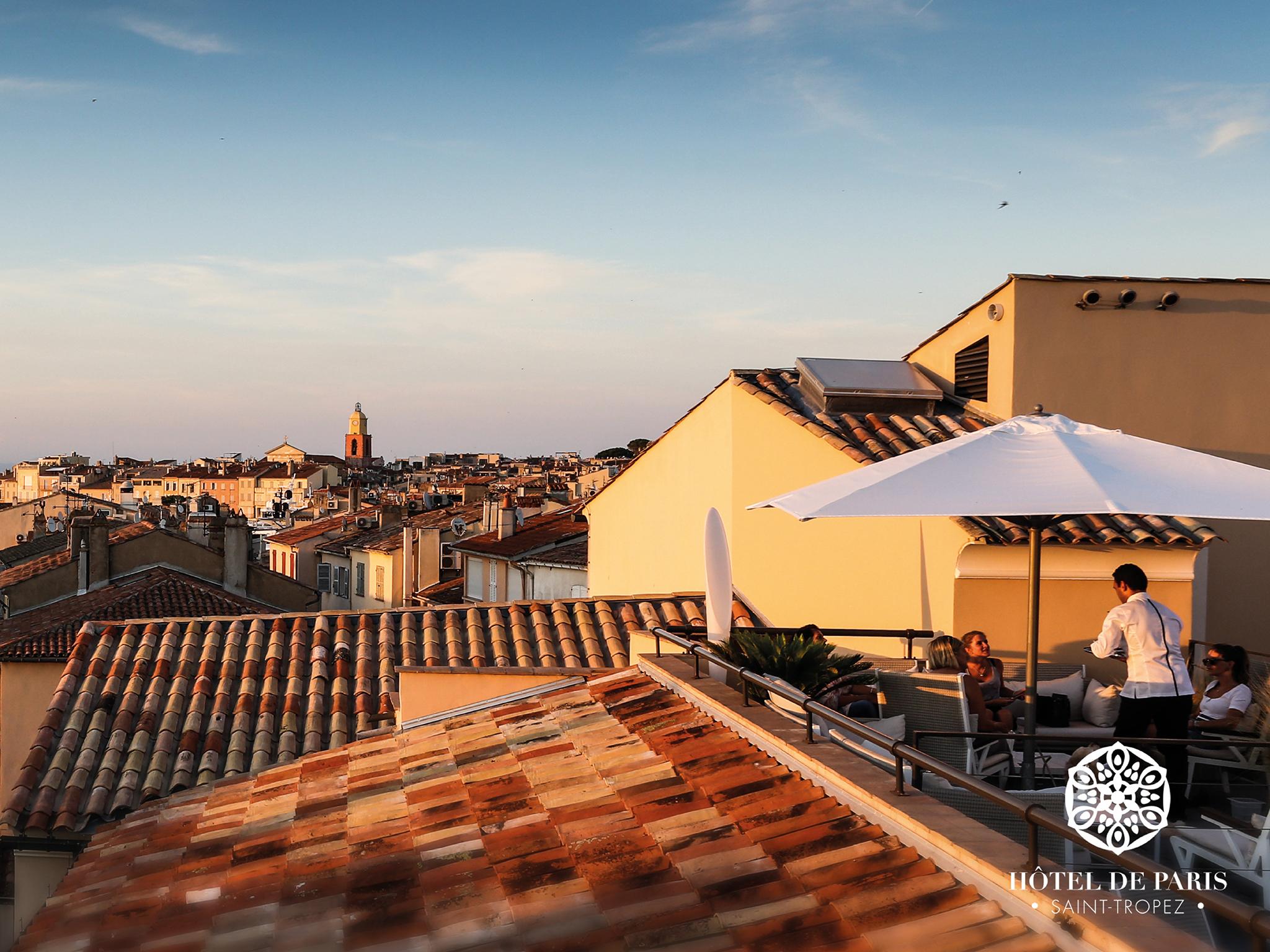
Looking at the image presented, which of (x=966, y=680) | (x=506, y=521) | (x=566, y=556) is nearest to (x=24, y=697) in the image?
(x=966, y=680)

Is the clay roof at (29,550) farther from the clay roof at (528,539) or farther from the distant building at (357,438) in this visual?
the distant building at (357,438)

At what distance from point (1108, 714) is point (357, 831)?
620 cm

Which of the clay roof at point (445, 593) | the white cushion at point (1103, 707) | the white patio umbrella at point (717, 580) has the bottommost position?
the clay roof at point (445, 593)

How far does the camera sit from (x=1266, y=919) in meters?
2.46

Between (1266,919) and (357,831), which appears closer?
(1266,919)

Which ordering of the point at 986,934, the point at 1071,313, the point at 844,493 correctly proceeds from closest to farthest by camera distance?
the point at 986,934 < the point at 844,493 < the point at 1071,313

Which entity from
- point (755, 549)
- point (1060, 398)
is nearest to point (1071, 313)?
point (1060, 398)

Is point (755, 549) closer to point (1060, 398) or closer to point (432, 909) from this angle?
point (1060, 398)

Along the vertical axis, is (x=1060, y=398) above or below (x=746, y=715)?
above

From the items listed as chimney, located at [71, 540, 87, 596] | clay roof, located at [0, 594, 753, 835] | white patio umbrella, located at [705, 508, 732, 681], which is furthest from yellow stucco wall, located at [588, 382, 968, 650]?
chimney, located at [71, 540, 87, 596]

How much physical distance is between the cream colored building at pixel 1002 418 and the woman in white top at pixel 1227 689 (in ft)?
10.1

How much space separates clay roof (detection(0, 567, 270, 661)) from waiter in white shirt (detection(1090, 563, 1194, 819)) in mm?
18585

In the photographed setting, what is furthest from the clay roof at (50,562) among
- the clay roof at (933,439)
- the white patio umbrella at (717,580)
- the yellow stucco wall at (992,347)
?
the white patio umbrella at (717,580)

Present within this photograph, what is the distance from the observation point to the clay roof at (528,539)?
31.5 metres
